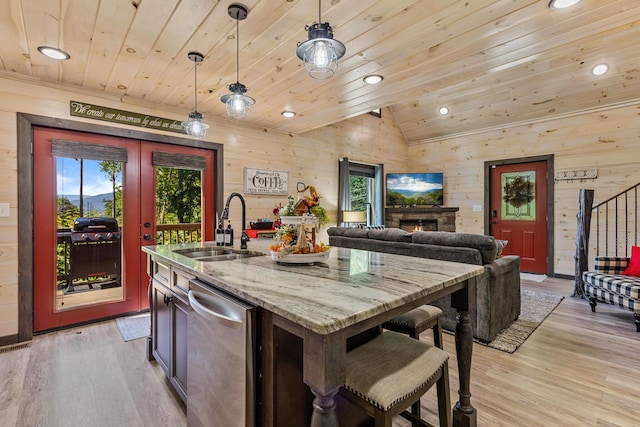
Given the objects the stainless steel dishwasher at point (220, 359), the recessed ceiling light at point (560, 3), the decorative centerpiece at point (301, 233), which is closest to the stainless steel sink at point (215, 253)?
the decorative centerpiece at point (301, 233)

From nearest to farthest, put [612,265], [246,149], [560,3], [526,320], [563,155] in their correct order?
[560,3]
[526,320]
[612,265]
[246,149]
[563,155]

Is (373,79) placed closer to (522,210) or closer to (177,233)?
(177,233)

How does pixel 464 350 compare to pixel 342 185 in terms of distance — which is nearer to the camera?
pixel 464 350

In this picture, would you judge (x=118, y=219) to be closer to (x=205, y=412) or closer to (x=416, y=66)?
(x=205, y=412)

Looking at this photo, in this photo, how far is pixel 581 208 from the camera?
13.3ft

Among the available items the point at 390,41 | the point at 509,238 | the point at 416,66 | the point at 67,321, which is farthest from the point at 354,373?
the point at 509,238

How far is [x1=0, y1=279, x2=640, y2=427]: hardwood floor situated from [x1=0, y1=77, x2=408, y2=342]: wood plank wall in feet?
2.65

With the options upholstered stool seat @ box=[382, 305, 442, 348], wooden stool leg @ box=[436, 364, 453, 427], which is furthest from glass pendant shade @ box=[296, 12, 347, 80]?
wooden stool leg @ box=[436, 364, 453, 427]

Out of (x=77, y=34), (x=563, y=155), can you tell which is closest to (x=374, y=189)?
(x=563, y=155)

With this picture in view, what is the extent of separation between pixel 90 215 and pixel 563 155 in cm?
689

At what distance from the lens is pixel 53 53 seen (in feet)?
7.95

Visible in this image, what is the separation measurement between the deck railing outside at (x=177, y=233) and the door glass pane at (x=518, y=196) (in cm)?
552

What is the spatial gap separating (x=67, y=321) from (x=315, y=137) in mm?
4153

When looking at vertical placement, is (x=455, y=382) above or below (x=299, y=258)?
below
